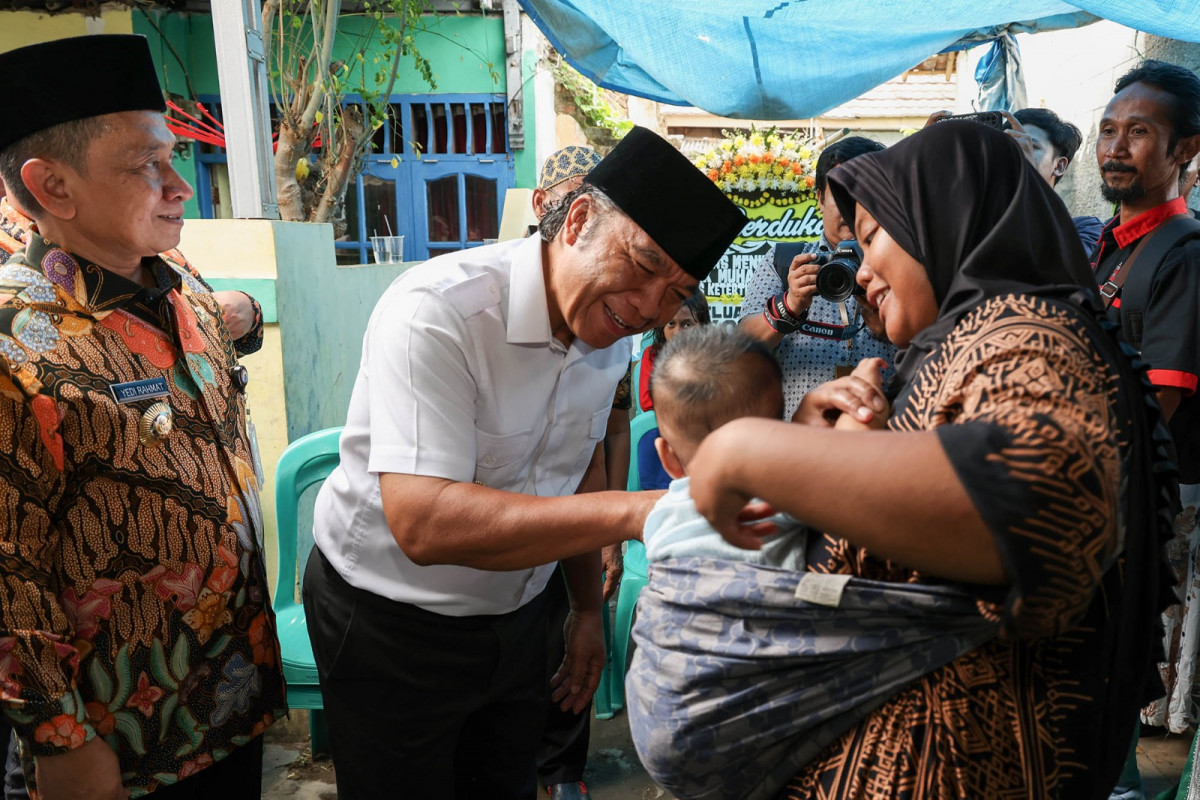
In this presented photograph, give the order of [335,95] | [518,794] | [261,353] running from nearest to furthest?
[518,794]
[261,353]
[335,95]

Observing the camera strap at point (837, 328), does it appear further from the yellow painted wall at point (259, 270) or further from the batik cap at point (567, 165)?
the yellow painted wall at point (259, 270)

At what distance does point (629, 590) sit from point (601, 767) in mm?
748

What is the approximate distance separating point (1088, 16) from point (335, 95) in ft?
17.5

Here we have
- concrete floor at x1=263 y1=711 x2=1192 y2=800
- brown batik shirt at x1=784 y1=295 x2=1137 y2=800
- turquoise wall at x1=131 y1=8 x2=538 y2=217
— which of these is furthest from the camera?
turquoise wall at x1=131 y1=8 x2=538 y2=217

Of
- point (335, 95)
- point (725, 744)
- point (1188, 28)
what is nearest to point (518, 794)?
point (725, 744)

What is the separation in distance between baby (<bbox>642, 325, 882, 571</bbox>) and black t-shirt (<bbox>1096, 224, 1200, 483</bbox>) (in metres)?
1.89

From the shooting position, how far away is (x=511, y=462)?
1.75m

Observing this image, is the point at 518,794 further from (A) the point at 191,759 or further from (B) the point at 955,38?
(B) the point at 955,38

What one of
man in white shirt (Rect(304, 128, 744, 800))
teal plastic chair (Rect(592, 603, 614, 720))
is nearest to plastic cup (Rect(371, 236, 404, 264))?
teal plastic chair (Rect(592, 603, 614, 720))

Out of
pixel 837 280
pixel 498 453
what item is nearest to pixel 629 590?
pixel 837 280

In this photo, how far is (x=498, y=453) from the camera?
1.71 m

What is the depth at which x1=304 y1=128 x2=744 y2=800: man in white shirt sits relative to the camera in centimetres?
147

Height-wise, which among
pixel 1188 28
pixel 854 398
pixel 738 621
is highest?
pixel 1188 28

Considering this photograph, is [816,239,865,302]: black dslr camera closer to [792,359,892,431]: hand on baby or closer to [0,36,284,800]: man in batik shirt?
[792,359,892,431]: hand on baby
